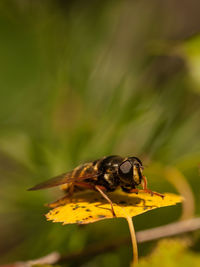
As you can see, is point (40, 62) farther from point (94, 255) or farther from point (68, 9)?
point (94, 255)

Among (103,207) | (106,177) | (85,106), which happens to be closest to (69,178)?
(106,177)

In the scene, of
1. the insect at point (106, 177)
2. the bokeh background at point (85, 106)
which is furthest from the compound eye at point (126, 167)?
the bokeh background at point (85, 106)

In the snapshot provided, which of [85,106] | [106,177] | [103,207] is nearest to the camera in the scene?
[103,207]

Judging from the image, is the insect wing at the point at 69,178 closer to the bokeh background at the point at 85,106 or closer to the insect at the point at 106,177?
the insect at the point at 106,177

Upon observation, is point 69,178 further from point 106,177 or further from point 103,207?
point 103,207

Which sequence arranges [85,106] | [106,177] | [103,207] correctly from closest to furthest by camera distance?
1. [103,207]
2. [106,177]
3. [85,106]

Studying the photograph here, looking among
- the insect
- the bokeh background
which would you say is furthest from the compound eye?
the bokeh background

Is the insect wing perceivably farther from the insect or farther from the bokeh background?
the bokeh background
